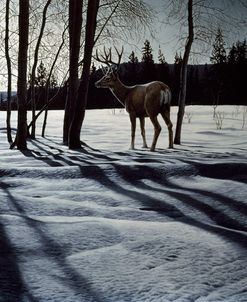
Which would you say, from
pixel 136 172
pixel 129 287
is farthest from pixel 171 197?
pixel 129 287

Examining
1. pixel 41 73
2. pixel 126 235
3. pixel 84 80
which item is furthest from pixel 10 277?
pixel 41 73

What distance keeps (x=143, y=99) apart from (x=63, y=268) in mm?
6636

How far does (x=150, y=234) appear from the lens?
232 cm

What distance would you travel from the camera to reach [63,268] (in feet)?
6.09

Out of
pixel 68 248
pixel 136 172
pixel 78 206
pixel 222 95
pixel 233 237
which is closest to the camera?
pixel 68 248

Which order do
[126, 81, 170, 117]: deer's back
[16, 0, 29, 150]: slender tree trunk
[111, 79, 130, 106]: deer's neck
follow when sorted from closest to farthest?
[16, 0, 29, 150]: slender tree trunk < [126, 81, 170, 117]: deer's back < [111, 79, 130, 106]: deer's neck

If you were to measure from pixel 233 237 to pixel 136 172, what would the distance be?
1.99 m

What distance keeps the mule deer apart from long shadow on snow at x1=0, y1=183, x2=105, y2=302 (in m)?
5.17

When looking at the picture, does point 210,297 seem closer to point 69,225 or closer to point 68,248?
point 68,248

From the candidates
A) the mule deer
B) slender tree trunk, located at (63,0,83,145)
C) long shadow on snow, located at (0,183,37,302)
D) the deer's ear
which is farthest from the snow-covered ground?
the deer's ear

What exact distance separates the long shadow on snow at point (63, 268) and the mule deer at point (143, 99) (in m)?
5.17

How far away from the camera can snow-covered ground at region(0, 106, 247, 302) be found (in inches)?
65.6

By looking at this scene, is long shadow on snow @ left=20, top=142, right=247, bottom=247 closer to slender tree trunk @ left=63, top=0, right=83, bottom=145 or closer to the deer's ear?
slender tree trunk @ left=63, top=0, right=83, bottom=145

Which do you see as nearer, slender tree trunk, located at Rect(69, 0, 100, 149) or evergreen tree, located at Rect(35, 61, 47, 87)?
slender tree trunk, located at Rect(69, 0, 100, 149)
